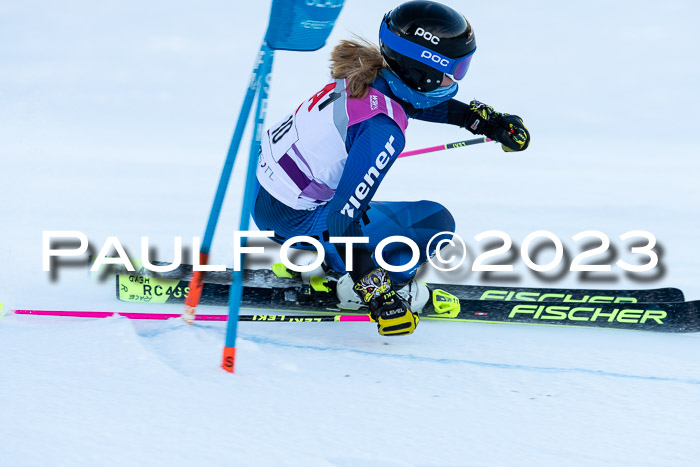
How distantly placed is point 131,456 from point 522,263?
312cm

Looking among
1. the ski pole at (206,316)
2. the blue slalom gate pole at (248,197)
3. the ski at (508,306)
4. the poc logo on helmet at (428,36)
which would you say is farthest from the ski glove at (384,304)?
the poc logo on helmet at (428,36)

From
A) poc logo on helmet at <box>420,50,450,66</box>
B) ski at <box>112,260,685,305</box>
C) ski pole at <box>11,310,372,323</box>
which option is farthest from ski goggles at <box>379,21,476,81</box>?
ski at <box>112,260,685,305</box>

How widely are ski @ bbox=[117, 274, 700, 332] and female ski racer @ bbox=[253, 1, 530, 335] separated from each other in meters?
0.53

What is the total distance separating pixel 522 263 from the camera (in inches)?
172

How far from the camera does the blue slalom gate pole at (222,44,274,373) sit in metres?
2.21

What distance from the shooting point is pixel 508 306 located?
343cm

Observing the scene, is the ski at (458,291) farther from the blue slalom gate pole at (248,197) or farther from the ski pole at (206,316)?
the blue slalom gate pole at (248,197)

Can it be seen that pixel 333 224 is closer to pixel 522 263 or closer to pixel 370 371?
pixel 370 371

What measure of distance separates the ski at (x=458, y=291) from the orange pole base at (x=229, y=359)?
4.32 ft

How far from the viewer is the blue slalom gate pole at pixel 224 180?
2486 millimetres

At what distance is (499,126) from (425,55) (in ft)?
2.89

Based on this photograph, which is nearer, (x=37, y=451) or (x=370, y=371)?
(x=37, y=451)

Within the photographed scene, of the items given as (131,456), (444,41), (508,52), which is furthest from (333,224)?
(508,52)

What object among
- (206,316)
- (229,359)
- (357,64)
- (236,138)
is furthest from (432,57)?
(206,316)
